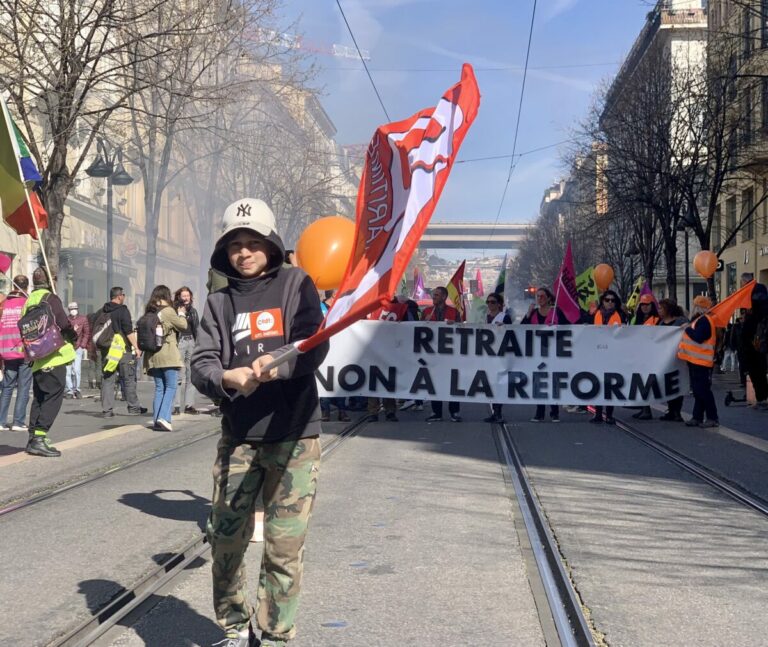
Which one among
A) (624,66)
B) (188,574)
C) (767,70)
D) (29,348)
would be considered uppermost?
(624,66)

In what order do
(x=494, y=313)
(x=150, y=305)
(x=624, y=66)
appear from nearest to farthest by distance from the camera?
1. (x=150, y=305)
2. (x=494, y=313)
3. (x=624, y=66)

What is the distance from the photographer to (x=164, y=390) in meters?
13.4

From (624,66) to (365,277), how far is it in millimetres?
36852

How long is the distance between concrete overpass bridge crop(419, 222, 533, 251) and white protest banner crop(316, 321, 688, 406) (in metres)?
132

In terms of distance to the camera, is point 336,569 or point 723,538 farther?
point 723,538

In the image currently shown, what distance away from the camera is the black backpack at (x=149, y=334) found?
13.0 metres

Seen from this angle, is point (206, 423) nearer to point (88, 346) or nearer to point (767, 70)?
point (88, 346)

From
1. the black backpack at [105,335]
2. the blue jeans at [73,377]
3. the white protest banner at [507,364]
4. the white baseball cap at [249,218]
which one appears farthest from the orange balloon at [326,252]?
the white baseball cap at [249,218]

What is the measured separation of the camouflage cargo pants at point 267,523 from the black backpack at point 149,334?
30.4ft

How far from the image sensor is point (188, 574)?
18.3 feet

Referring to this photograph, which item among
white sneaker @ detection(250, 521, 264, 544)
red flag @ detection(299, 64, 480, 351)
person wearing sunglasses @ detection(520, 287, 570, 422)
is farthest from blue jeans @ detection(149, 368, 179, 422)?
red flag @ detection(299, 64, 480, 351)

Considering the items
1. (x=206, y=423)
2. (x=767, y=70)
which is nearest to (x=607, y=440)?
(x=206, y=423)

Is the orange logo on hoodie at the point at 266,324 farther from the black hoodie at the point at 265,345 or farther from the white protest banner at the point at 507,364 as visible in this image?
the white protest banner at the point at 507,364

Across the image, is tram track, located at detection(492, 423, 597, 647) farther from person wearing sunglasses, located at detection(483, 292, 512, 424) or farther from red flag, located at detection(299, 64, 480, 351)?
person wearing sunglasses, located at detection(483, 292, 512, 424)
